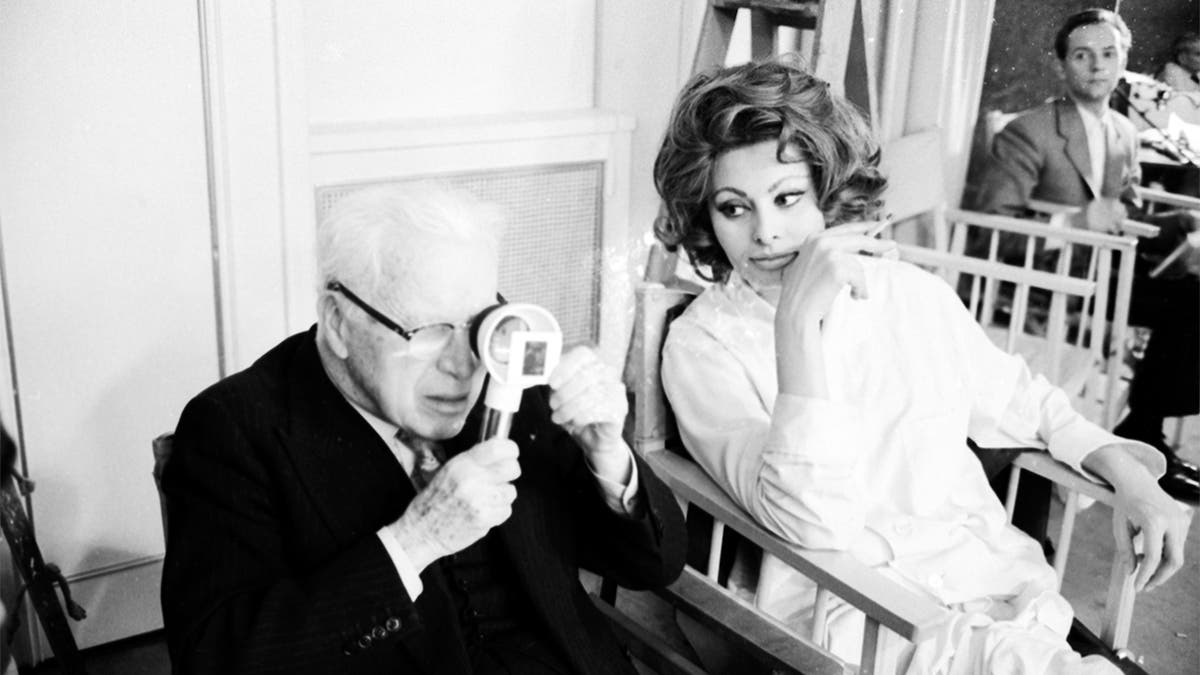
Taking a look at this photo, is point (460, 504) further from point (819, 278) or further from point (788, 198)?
point (788, 198)

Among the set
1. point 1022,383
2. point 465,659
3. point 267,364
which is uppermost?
point 267,364

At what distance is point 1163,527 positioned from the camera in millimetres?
1851

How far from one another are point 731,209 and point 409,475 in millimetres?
686

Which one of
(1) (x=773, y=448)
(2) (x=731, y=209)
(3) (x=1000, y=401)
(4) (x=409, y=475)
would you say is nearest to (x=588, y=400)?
(4) (x=409, y=475)

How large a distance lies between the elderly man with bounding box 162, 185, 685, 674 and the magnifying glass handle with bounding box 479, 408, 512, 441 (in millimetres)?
15

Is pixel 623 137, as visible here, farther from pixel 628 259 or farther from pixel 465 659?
pixel 465 659

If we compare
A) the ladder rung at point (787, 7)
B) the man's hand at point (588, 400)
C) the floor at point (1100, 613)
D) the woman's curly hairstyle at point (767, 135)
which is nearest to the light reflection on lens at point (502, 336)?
the man's hand at point (588, 400)

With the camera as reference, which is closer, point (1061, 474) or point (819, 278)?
point (819, 278)

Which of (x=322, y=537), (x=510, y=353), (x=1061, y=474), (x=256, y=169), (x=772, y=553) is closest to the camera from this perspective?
(x=510, y=353)

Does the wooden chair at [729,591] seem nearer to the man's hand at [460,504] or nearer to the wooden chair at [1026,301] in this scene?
the man's hand at [460,504]

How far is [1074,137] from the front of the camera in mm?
2691

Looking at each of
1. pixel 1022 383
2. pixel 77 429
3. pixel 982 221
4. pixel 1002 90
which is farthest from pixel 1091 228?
pixel 77 429

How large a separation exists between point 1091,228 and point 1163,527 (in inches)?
49.5

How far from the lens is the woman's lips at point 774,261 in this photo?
1.91 metres
